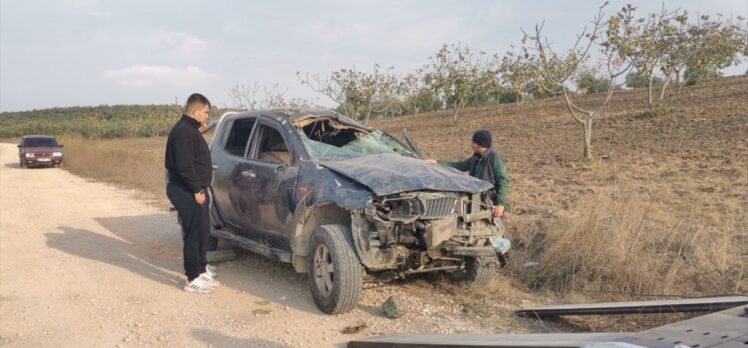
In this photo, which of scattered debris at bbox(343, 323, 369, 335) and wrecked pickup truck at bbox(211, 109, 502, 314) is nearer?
scattered debris at bbox(343, 323, 369, 335)

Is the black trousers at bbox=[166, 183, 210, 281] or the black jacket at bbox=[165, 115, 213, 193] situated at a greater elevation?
the black jacket at bbox=[165, 115, 213, 193]

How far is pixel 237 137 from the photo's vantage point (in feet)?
23.2

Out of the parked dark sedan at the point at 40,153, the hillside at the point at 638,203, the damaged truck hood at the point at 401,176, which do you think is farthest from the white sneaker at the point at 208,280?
the parked dark sedan at the point at 40,153

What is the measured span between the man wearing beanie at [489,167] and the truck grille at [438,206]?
2.42 ft

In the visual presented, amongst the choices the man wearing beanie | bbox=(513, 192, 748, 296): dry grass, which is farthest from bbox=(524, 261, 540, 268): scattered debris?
the man wearing beanie

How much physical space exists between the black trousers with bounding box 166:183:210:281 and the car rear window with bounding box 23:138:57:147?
23.0 metres

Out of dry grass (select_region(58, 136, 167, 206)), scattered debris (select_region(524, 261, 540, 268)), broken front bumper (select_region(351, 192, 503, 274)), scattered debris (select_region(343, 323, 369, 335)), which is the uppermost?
broken front bumper (select_region(351, 192, 503, 274))

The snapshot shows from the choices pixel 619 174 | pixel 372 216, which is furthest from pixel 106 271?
pixel 619 174

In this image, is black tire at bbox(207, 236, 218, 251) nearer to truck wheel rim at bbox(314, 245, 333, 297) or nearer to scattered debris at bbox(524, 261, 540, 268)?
truck wheel rim at bbox(314, 245, 333, 297)

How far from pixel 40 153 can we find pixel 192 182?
22465mm

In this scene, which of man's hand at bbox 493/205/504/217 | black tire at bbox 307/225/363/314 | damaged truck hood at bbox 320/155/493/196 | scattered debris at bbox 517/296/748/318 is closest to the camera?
scattered debris at bbox 517/296/748/318

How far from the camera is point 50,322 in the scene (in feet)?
16.8

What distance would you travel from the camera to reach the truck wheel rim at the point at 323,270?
509 cm

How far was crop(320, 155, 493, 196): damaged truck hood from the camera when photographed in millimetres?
4965
